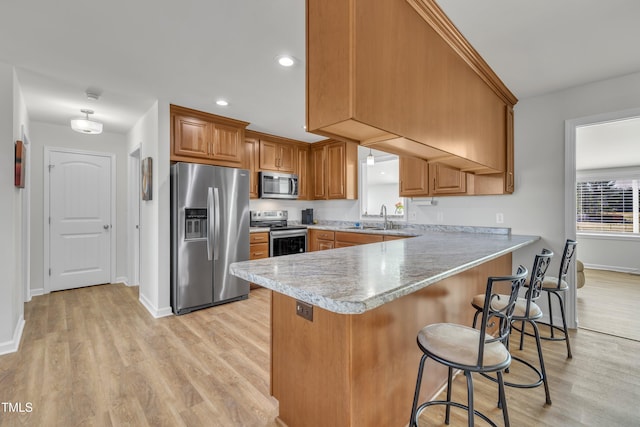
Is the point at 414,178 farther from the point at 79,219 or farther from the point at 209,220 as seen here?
the point at 79,219

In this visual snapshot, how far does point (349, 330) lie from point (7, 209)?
311cm

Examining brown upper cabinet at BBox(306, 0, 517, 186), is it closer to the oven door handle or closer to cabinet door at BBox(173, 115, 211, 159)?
cabinet door at BBox(173, 115, 211, 159)

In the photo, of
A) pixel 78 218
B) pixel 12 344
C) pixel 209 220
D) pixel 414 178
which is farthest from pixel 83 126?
pixel 414 178

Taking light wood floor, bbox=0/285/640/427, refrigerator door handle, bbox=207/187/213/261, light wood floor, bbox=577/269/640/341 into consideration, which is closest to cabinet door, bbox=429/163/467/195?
light wood floor, bbox=0/285/640/427

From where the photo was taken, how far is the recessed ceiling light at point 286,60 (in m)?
2.36

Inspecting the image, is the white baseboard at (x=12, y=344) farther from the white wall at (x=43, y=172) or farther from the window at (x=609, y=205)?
the window at (x=609, y=205)

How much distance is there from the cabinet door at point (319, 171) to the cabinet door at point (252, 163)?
116 cm

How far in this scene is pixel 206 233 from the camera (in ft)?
11.6

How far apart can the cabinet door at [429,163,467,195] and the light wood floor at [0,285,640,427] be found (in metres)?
1.72

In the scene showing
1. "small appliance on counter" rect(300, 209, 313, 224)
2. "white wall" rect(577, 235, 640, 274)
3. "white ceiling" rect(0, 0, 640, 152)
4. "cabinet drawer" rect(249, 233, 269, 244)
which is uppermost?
"white ceiling" rect(0, 0, 640, 152)

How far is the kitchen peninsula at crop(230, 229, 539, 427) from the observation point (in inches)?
43.9

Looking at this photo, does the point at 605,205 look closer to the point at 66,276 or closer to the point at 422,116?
the point at 422,116

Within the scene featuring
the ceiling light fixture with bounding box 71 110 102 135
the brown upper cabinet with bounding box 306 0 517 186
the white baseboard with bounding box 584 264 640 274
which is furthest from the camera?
the white baseboard with bounding box 584 264 640 274

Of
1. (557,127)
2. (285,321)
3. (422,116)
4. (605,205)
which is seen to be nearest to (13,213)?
(285,321)
